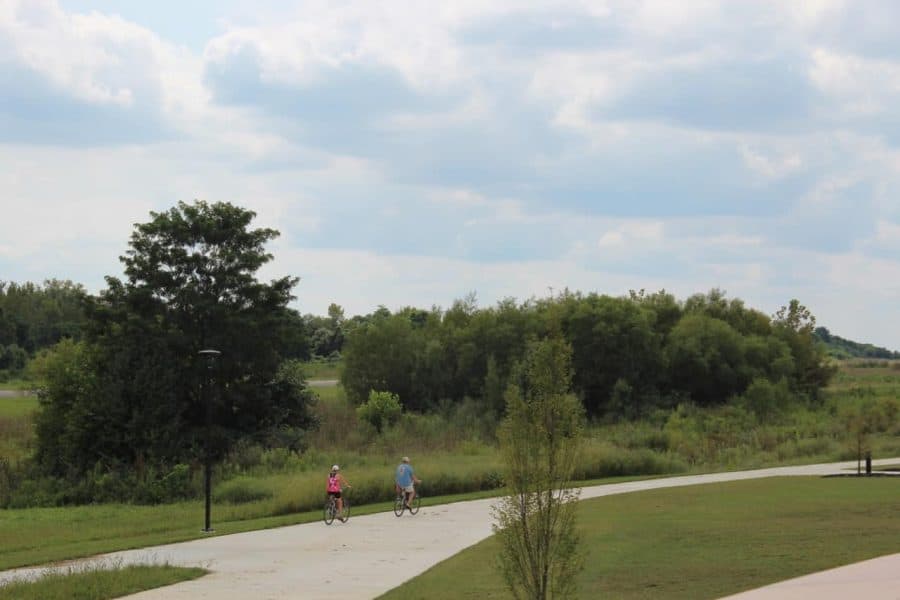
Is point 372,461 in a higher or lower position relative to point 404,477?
lower

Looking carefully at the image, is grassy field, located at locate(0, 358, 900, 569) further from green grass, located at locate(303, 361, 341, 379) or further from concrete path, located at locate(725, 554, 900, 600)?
green grass, located at locate(303, 361, 341, 379)

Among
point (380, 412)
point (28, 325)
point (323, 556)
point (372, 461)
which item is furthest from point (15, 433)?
point (28, 325)

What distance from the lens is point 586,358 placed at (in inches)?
3206

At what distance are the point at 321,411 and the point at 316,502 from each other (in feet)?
112

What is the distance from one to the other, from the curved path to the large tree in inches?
667

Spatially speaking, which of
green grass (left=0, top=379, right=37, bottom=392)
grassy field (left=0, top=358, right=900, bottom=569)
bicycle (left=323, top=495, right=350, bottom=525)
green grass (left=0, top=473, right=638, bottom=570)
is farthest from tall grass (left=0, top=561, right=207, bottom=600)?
green grass (left=0, top=379, right=37, bottom=392)

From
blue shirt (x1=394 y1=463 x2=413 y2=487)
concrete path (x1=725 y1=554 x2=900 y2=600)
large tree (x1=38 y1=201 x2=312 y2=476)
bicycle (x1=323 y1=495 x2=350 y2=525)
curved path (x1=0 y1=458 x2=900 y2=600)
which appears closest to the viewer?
concrete path (x1=725 y1=554 x2=900 y2=600)

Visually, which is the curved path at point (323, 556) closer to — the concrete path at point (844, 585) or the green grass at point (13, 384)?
the concrete path at point (844, 585)

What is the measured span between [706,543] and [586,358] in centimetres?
5855

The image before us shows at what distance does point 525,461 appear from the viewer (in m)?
13.5

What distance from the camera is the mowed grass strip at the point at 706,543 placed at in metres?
18.3

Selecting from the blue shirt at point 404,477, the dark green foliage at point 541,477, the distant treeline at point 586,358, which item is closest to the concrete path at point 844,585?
the dark green foliage at point 541,477

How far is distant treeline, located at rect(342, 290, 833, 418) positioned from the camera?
80500mm

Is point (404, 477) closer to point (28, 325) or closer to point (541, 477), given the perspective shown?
point (541, 477)
